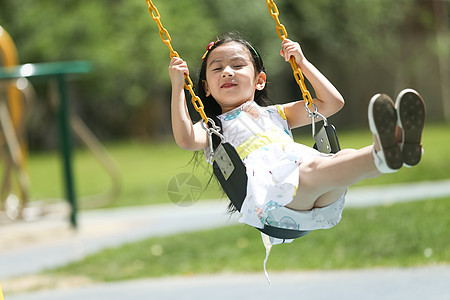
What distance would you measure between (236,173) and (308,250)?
12.4 ft

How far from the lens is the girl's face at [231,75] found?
340 centimetres

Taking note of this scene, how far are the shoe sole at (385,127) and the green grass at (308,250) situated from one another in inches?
130

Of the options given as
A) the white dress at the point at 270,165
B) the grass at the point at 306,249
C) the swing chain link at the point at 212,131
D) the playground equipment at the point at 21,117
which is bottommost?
the grass at the point at 306,249

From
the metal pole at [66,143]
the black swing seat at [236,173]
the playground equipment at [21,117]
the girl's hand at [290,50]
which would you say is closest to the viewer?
the black swing seat at [236,173]

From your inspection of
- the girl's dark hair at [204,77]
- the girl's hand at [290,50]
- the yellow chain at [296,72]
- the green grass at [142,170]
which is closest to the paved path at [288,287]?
the green grass at [142,170]

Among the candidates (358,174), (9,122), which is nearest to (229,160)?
(358,174)

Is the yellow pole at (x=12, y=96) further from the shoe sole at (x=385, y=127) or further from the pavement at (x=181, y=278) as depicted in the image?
the shoe sole at (x=385, y=127)

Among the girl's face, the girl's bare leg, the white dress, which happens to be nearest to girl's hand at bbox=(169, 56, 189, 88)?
the girl's face

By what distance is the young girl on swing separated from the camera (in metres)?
2.71

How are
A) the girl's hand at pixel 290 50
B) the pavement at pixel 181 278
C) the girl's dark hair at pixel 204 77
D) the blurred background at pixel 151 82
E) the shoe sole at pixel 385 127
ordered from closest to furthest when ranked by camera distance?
the shoe sole at pixel 385 127 < the girl's hand at pixel 290 50 < the girl's dark hair at pixel 204 77 < the pavement at pixel 181 278 < the blurred background at pixel 151 82

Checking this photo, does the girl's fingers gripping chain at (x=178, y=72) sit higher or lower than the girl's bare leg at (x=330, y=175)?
higher

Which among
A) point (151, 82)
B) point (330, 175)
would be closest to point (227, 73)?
point (330, 175)

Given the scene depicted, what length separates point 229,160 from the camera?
120 inches

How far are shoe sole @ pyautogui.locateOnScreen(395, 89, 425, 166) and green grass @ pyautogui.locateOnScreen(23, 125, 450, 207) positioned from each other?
4.04 meters
